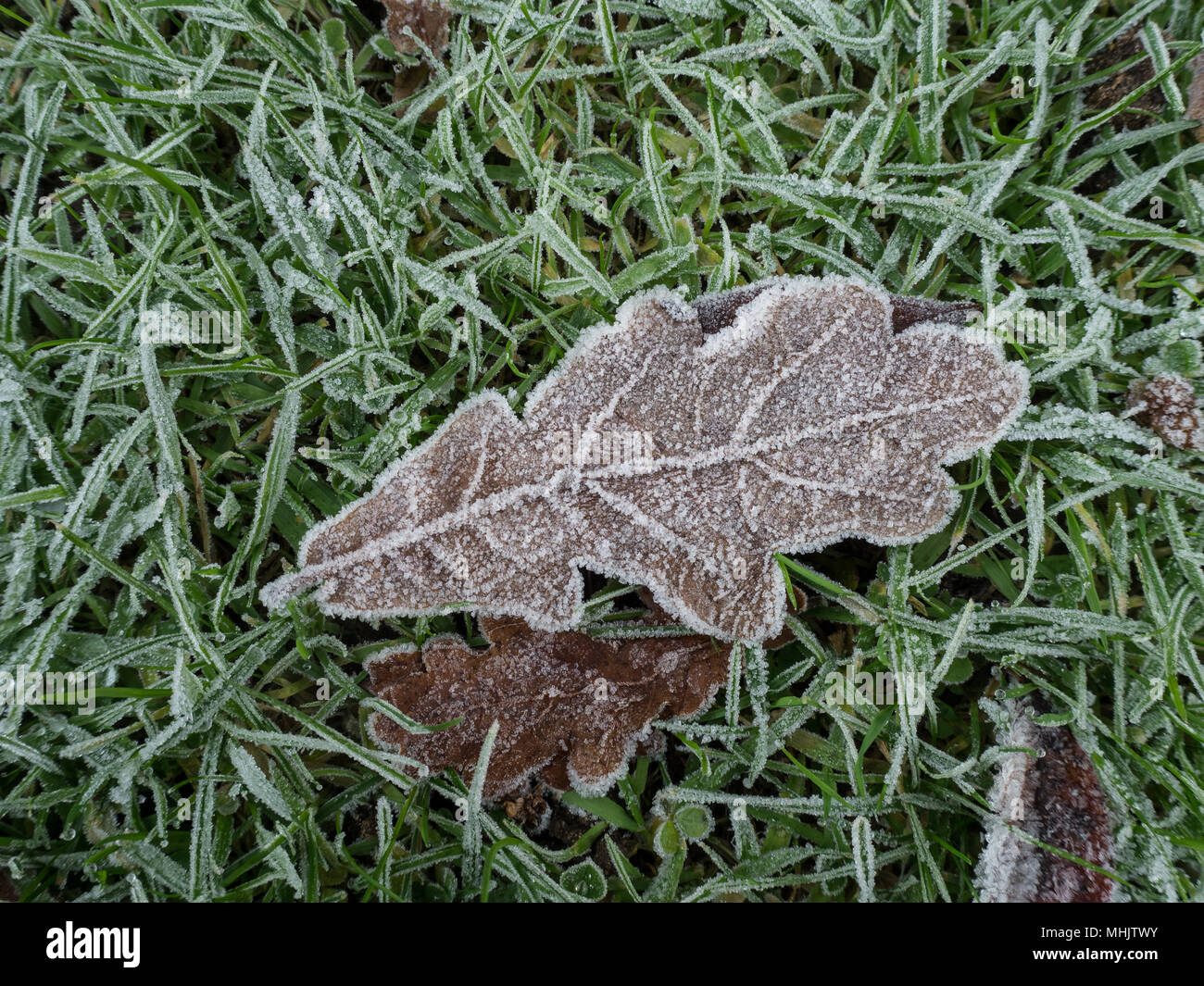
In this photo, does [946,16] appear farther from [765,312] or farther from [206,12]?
[206,12]

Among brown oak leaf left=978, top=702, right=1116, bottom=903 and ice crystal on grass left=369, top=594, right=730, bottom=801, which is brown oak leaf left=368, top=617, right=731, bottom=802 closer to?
ice crystal on grass left=369, top=594, right=730, bottom=801

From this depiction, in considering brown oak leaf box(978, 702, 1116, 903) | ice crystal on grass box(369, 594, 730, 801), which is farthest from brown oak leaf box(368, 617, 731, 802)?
brown oak leaf box(978, 702, 1116, 903)

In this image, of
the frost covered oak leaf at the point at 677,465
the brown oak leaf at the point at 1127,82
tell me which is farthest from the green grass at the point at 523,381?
the frost covered oak leaf at the point at 677,465

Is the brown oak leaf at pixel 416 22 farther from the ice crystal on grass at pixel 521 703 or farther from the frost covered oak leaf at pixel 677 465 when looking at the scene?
the ice crystal on grass at pixel 521 703

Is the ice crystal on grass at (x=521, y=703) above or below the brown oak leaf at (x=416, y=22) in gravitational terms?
below

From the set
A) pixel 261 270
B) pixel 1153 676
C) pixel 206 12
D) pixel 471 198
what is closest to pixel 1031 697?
pixel 1153 676
